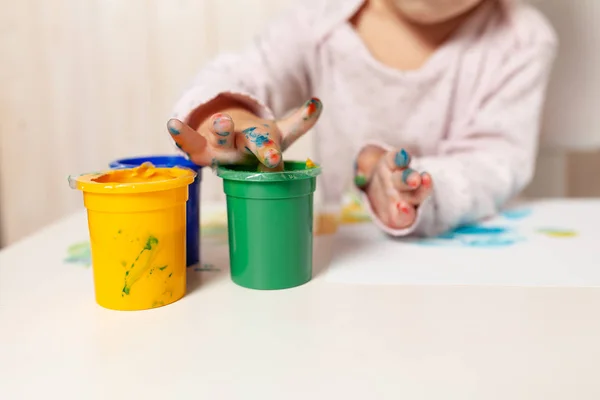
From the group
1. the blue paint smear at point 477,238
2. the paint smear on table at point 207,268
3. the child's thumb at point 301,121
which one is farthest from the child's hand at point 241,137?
the blue paint smear at point 477,238

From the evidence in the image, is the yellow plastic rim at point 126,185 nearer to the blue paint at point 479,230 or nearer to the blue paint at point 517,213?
the blue paint at point 479,230

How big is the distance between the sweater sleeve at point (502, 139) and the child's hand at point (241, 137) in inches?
8.9

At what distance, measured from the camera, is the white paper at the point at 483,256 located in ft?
1.69

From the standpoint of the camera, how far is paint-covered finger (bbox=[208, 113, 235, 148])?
0.47m

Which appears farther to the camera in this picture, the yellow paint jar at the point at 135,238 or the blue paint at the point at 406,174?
the blue paint at the point at 406,174

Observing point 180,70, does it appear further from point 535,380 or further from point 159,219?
point 535,380

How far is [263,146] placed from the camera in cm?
47

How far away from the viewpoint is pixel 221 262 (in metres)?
0.58

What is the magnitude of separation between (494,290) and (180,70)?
69 centimetres

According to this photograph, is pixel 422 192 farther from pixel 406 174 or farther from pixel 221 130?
pixel 221 130

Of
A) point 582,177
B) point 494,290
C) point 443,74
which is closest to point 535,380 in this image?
point 494,290

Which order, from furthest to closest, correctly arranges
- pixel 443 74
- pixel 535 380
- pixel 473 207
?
pixel 443 74 < pixel 473 207 < pixel 535 380

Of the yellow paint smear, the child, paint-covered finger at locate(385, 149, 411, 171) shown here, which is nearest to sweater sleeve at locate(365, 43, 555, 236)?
the child

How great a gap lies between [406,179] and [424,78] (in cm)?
27
